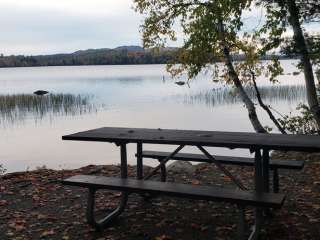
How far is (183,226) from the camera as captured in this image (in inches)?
227

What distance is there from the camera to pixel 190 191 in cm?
506

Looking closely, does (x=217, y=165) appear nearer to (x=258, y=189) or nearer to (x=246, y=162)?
(x=258, y=189)

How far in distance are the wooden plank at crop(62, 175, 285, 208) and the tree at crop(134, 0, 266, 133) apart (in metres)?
5.87

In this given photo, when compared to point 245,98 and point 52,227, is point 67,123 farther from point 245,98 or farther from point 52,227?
point 52,227

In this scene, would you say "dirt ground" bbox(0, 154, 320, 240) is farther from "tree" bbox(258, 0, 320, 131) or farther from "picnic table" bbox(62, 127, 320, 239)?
"tree" bbox(258, 0, 320, 131)

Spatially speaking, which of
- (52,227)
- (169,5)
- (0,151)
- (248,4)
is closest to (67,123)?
(0,151)

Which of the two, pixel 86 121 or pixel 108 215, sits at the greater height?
pixel 108 215

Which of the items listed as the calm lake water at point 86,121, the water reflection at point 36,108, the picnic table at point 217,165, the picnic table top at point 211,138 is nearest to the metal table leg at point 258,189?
the picnic table at point 217,165

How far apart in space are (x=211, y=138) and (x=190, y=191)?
31.0 inches

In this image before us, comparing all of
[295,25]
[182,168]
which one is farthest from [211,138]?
[295,25]

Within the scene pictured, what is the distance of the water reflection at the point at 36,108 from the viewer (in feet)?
78.8

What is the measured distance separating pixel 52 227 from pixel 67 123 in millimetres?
16623

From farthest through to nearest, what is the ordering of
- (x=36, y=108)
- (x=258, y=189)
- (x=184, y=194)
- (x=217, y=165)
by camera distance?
(x=36, y=108), (x=217, y=165), (x=258, y=189), (x=184, y=194)

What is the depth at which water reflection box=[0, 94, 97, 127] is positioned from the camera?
24.0 metres
